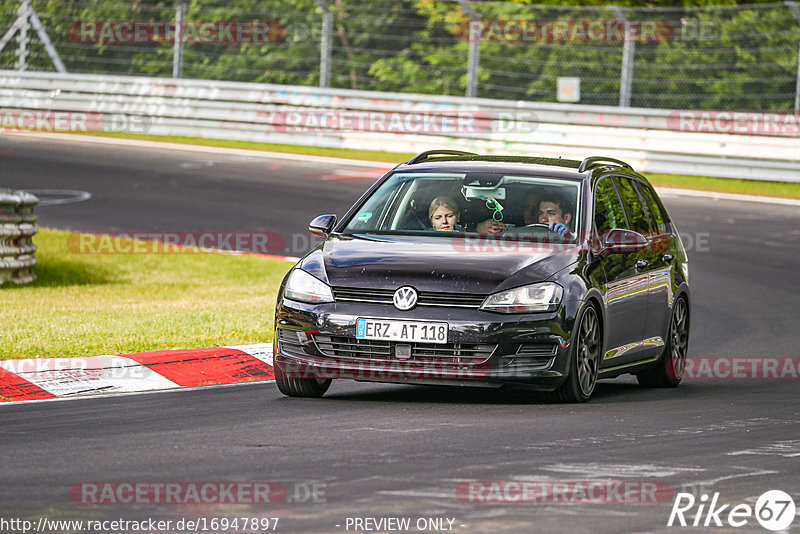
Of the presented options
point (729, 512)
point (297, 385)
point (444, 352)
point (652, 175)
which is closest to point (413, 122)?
point (652, 175)

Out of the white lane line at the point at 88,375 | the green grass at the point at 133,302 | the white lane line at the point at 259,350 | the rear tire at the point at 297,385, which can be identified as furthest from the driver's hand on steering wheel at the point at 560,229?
the green grass at the point at 133,302

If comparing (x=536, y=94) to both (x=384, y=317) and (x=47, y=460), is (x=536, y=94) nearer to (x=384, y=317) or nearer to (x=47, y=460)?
(x=384, y=317)

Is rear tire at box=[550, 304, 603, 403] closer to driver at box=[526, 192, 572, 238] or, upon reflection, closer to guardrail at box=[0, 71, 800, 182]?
driver at box=[526, 192, 572, 238]

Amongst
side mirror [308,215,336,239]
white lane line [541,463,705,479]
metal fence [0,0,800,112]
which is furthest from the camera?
metal fence [0,0,800,112]

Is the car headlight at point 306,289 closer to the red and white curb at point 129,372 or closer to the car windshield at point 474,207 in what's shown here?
the car windshield at point 474,207

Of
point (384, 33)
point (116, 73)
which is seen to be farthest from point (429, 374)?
point (116, 73)

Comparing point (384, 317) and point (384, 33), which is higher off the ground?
point (384, 33)

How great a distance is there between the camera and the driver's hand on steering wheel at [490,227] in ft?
30.5

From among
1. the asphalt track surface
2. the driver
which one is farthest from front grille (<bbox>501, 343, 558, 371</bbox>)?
the driver

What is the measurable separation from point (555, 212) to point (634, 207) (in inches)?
50.0

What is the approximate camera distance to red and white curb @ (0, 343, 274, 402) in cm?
909

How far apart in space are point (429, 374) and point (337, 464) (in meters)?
1.88

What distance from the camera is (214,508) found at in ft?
18.7

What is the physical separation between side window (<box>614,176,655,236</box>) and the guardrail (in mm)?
13586
